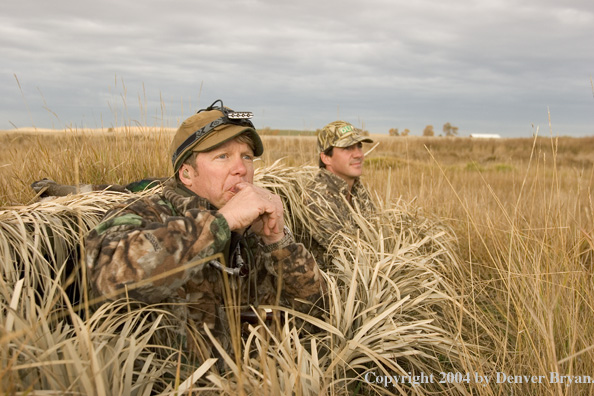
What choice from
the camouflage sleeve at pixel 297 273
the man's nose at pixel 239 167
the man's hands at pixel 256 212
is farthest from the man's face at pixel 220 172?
the camouflage sleeve at pixel 297 273

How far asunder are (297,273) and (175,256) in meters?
0.73

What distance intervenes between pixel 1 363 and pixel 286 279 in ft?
4.24

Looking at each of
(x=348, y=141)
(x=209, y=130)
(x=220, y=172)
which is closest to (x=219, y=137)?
(x=209, y=130)

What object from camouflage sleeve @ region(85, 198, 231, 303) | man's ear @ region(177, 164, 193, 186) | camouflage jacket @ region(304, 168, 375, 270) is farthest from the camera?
camouflage jacket @ region(304, 168, 375, 270)

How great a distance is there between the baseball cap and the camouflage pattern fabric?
0.71ft

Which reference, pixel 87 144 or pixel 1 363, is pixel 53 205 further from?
pixel 87 144

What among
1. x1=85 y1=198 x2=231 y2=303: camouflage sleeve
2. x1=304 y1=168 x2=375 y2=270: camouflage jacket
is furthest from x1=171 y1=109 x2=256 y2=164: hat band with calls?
x1=304 y1=168 x2=375 y2=270: camouflage jacket

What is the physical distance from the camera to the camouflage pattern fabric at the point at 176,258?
178 centimetres

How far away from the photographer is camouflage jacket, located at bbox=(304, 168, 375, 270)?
395cm

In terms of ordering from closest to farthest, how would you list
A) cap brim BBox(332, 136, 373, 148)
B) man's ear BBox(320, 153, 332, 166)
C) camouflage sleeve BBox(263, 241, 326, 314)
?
camouflage sleeve BBox(263, 241, 326, 314)
cap brim BBox(332, 136, 373, 148)
man's ear BBox(320, 153, 332, 166)

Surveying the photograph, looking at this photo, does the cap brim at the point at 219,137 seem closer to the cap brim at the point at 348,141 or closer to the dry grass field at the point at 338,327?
the dry grass field at the point at 338,327

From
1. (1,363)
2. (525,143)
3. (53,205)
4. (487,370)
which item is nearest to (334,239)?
(487,370)

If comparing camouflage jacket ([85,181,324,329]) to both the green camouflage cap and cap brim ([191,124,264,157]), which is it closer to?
cap brim ([191,124,264,157])

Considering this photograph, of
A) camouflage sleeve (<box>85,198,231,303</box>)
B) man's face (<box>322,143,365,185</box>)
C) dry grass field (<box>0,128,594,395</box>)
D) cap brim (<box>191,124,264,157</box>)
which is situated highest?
cap brim (<box>191,124,264,157</box>)
